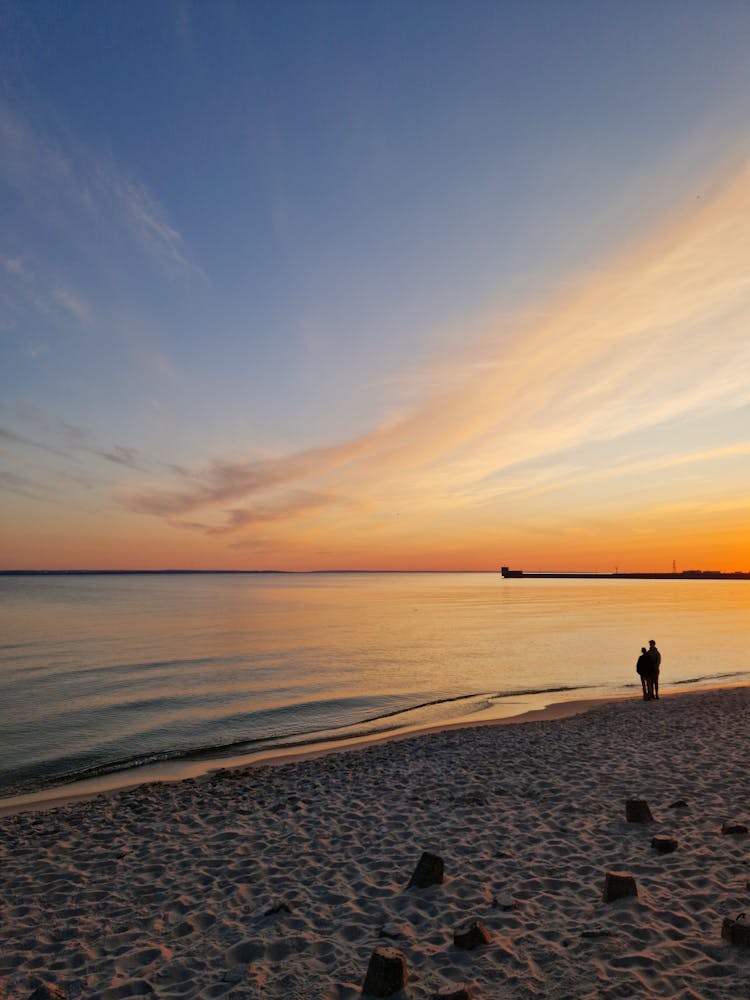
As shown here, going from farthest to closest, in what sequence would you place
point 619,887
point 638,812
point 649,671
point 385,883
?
point 649,671 < point 638,812 < point 385,883 < point 619,887

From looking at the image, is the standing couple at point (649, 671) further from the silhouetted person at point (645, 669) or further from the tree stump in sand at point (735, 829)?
the tree stump in sand at point (735, 829)

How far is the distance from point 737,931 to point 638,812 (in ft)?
12.2

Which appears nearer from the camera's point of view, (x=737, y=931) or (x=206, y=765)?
(x=737, y=931)

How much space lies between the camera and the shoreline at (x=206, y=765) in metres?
14.6

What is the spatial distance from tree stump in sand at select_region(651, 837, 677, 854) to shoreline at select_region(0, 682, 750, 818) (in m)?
10.6

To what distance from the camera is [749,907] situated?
6.83 metres

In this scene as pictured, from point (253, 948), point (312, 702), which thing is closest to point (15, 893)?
point (253, 948)

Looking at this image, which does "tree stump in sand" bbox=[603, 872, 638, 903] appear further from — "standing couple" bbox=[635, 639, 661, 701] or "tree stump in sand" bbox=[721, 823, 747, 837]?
"standing couple" bbox=[635, 639, 661, 701]

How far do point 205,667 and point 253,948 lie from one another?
30.7 meters

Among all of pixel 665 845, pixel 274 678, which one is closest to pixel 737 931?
pixel 665 845

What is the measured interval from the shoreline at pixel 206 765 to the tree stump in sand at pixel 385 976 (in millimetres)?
10919

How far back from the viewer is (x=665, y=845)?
851 cm

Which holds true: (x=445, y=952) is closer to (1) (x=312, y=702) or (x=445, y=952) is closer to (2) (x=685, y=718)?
(2) (x=685, y=718)

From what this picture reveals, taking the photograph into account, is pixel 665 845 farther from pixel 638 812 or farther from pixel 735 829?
pixel 735 829
